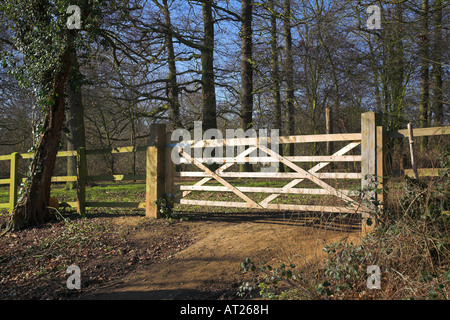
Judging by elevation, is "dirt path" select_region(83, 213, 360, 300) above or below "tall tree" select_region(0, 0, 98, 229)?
below

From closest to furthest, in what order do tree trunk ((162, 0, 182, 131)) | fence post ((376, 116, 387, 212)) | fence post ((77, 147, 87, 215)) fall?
fence post ((376, 116, 387, 212)), fence post ((77, 147, 87, 215)), tree trunk ((162, 0, 182, 131))

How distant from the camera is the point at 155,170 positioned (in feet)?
24.1

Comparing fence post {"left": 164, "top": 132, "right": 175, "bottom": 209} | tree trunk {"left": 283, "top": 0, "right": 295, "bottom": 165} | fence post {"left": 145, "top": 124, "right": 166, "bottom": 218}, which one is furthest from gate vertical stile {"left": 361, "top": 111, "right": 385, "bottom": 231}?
tree trunk {"left": 283, "top": 0, "right": 295, "bottom": 165}

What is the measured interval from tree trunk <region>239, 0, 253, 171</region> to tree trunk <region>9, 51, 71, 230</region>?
312 inches

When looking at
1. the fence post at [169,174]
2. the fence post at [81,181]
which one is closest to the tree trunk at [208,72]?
the fence post at [81,181]

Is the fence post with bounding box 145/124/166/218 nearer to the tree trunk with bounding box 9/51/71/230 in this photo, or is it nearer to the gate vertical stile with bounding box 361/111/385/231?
the tree trunk with bounding box 9/51/71/230

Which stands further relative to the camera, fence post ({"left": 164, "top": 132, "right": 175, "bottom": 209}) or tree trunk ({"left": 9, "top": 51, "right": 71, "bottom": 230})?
tree trunk ({"left": 9, "top": 51, "right": 71, "bottom": 230})

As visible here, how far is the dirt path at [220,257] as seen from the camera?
4.37 metres

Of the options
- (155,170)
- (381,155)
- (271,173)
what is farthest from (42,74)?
(381,155)

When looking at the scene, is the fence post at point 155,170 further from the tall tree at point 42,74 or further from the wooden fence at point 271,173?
the tall tree at point 42,74

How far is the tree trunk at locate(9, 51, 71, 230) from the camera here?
7871 millimetres

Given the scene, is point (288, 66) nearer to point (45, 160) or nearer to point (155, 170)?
point (155, 170)
